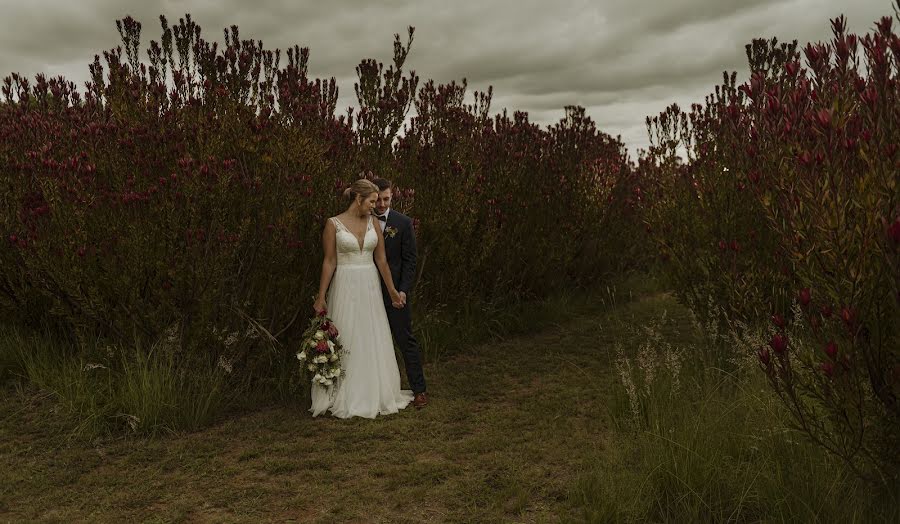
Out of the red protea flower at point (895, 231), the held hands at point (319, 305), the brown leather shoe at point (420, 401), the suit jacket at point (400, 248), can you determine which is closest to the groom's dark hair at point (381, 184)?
the suit jacket at point (400, 248)

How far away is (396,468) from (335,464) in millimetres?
443

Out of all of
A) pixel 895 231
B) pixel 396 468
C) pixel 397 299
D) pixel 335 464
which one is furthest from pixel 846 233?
pixel 397 299

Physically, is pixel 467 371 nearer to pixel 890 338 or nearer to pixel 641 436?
pixel 641 436

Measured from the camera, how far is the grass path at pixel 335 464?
3975 mm

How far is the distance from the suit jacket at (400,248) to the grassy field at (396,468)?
109 centimetres

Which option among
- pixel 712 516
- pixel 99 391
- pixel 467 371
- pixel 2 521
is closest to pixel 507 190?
pixel 467 371

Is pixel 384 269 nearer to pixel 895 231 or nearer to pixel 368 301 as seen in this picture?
pixel 368 301

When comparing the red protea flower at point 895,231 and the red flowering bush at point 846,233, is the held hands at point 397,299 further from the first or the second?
the red protea flower at point 895,231

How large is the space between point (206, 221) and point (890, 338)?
457 cm

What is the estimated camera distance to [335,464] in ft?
15.1

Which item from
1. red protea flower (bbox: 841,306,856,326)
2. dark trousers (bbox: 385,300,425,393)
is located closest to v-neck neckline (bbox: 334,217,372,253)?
dark trousers (bbox: 385,300,425,393)

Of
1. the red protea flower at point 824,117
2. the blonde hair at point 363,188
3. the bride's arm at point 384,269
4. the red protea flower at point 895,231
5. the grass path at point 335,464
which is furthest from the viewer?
the bride's arm at point 384,269

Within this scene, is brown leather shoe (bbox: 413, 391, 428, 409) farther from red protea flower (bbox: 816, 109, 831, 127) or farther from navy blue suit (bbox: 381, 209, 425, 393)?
red protea flower (bbox: 816, 109, 831, 127)

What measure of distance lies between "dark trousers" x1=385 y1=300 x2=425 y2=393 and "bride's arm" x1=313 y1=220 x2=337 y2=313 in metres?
0.61
